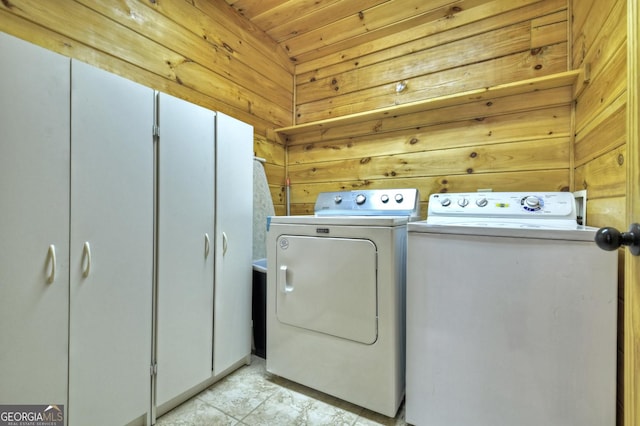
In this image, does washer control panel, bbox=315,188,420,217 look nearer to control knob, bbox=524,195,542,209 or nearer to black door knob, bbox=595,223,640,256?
control knob, bbox=524,195,542,209

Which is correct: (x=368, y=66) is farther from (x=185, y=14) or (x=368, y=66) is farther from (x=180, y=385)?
(x=180, y=385)

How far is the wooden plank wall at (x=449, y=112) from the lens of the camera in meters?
1.72

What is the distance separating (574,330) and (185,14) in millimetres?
2612

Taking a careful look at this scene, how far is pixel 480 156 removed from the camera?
1889 mm

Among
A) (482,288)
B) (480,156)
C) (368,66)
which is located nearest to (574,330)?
(482,288)

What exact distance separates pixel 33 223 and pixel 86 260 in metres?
0.21

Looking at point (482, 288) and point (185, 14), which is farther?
point (185, 14)

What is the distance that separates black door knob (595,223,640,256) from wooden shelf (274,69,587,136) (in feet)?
4.09

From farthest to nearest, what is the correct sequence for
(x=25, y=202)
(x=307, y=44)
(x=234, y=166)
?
(x=307, y=44), (x=234, y=166), (x=25, y=202)

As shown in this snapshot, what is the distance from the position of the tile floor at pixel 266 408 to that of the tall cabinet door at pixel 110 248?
0.89 ft

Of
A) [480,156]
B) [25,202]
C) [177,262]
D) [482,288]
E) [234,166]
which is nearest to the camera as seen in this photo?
[25,202]

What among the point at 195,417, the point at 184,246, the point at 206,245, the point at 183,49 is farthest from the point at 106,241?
the point at 183,49

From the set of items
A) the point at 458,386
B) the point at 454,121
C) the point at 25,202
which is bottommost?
the point at 458,386

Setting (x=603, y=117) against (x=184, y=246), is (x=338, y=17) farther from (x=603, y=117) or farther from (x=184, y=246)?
(x=184, y=246)
